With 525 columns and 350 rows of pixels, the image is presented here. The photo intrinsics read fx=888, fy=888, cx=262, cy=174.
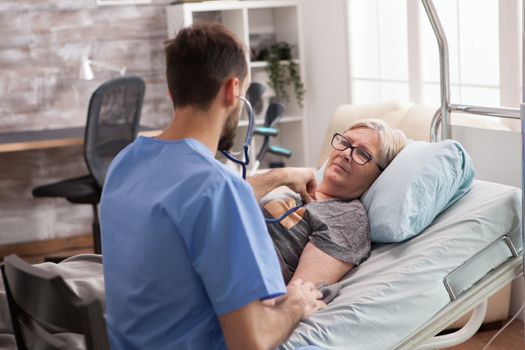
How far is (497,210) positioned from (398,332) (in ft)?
1.40

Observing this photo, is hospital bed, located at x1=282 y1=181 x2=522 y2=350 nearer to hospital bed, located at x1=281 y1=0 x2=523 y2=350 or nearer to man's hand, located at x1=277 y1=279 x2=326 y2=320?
hospital bed, located at x1=281 y1=0 x2=523 y2=350

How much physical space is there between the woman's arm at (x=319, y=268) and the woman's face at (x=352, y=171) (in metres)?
0.26

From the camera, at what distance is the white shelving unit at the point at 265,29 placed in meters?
4.96

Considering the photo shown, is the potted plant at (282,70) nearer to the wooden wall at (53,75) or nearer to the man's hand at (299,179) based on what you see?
the wooden wall at (53,75)

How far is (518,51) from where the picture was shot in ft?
10.8

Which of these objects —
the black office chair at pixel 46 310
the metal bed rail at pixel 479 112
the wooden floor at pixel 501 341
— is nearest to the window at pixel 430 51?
the metal bed rail at pixel 479 112

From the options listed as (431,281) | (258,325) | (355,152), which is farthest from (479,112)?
(258,325)

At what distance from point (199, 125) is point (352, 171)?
3.20ft

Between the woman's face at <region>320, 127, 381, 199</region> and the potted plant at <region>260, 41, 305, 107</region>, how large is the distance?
2.51 m

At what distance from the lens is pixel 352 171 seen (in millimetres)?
2562

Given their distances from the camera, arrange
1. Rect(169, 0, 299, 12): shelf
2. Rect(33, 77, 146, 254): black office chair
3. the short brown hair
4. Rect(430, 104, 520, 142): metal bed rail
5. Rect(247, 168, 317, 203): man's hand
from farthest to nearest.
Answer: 1. Rect(169, 0, 299, 12): shelf
2. Rect(33, 77, 146, 254): black office chair
3. Rect(430, 104, 520, 142): metal bed rail
4. Rect(247, 168, 317, 203): man's hand
5. the short brown hair

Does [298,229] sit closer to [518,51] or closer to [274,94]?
[518,51]

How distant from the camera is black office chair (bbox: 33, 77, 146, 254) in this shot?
4.31 metres

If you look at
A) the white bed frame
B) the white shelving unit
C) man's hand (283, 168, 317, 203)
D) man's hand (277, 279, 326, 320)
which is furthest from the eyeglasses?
the white shelving unit
